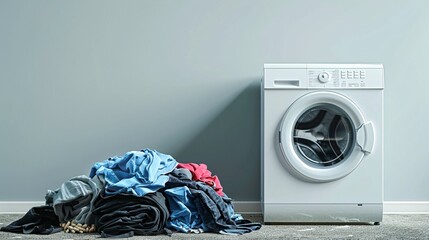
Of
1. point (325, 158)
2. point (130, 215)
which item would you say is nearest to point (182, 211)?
point (130, 215)

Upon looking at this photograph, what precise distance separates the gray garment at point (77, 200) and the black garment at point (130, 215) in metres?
0.06

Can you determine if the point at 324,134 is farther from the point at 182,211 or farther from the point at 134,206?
the point at 134,206

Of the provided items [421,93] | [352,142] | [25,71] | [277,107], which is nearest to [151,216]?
[277,107]

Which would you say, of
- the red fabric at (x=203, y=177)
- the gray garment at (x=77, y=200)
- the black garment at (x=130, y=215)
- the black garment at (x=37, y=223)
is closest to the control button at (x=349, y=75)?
the red fabric at (x=203, y=177)

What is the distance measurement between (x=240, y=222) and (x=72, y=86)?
1.34 meters

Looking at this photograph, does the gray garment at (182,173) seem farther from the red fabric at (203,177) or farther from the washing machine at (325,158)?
the washing machine at (325,158)

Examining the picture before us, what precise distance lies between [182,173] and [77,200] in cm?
52

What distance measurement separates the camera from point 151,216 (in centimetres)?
292

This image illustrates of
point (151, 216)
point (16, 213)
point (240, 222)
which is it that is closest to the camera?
point (151, 216)

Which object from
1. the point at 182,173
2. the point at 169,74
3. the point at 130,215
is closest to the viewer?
the point at 130,215

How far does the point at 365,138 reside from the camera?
318 centimetres

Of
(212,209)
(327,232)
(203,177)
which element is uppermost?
(203,177)

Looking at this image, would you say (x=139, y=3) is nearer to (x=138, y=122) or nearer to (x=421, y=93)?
(x=138, y=122)

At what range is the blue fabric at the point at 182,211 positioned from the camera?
299cm
